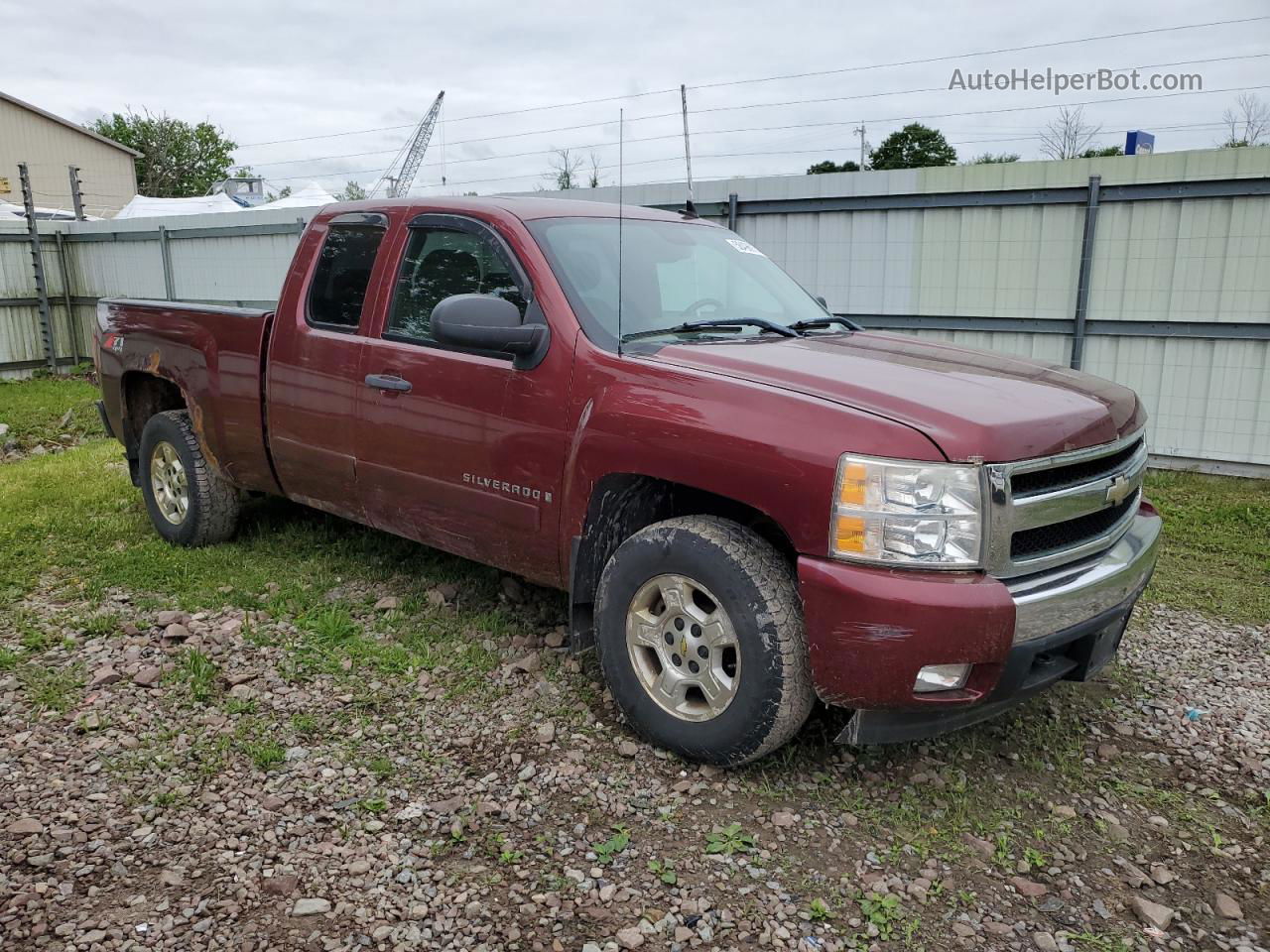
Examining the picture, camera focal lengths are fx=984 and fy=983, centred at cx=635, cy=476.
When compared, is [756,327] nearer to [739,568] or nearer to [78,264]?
[739,568]

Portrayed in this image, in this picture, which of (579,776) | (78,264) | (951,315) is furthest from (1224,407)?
(78,264)

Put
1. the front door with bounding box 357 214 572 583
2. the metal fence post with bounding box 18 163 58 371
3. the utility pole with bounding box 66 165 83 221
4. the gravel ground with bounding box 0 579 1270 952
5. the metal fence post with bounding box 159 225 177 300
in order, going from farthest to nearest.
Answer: the utility pole with bounding box 66 165 83 221
the metal fence post with bounding box 18 163 58 371
the metal fence post with bounding box 159 225 177 300
the front door with bounding box 357 214 572 583
the gravel ground with bounding box 0 579 1270 952

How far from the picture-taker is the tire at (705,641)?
9.91ft

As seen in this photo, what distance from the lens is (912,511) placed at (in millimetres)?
2781

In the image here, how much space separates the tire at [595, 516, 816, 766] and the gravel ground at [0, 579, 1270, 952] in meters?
0.21

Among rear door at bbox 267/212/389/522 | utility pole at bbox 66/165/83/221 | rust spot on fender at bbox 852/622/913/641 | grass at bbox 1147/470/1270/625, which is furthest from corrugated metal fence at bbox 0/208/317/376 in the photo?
rust spot on fender at bbox 852/622/913/641

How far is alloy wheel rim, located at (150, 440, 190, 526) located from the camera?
562cm

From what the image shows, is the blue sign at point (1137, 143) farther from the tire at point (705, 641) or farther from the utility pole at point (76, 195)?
the utility pole at point (76, 195)

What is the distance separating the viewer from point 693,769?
3359 millimetres

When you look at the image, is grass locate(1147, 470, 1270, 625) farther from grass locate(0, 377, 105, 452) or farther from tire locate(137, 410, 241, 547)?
grass locate(0, 377, 105, 452)

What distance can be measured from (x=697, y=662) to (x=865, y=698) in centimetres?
58

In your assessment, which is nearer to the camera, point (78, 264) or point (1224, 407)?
point (1224, 407)

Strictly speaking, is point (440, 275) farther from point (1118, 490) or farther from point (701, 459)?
point (1118, 490)

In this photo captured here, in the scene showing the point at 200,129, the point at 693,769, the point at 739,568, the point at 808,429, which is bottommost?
the point at 693,769
